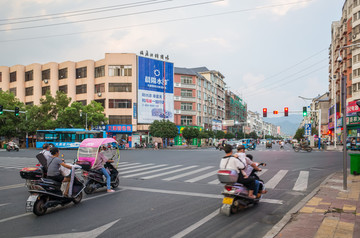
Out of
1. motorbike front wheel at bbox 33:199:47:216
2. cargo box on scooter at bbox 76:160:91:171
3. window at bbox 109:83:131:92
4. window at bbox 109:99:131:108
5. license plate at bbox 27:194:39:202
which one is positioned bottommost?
motorbike front wheel at bbox 33:199:47:216

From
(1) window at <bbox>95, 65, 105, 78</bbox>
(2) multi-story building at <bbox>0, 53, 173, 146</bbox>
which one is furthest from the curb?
(1) window at <bbox>95, 65, 105, 78</bbox>

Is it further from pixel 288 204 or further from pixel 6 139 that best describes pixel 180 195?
pixel 6 139

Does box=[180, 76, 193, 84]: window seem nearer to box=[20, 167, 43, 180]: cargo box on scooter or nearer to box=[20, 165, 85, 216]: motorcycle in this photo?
box=[20, 167, 43, 180]: cargo box on scooter

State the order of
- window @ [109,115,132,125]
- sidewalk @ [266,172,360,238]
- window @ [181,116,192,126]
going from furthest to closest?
1. window @ [181,116,192,126]
2. window @ [109,115,132,125]
3. sidewalk @ [266,172,360,238]

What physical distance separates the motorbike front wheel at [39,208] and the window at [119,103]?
4929cm

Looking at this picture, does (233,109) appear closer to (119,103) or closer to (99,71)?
(119,103)

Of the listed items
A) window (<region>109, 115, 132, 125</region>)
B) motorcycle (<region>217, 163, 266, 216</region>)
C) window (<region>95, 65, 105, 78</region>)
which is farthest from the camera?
window (<region>95, 65, 105, 78</region>)

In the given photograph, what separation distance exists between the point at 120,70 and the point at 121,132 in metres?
12.2

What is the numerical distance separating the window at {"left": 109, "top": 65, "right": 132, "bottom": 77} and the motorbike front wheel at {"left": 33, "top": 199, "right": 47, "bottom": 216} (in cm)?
5061

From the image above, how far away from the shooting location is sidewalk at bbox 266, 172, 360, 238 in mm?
5059

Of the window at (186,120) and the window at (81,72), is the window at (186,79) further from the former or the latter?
the window at (81,72)

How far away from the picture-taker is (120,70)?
5575 centimetres

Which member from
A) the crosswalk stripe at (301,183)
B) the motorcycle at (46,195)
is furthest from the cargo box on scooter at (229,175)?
the crosswalk stripe at (301,183)

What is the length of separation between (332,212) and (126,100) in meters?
51.2
